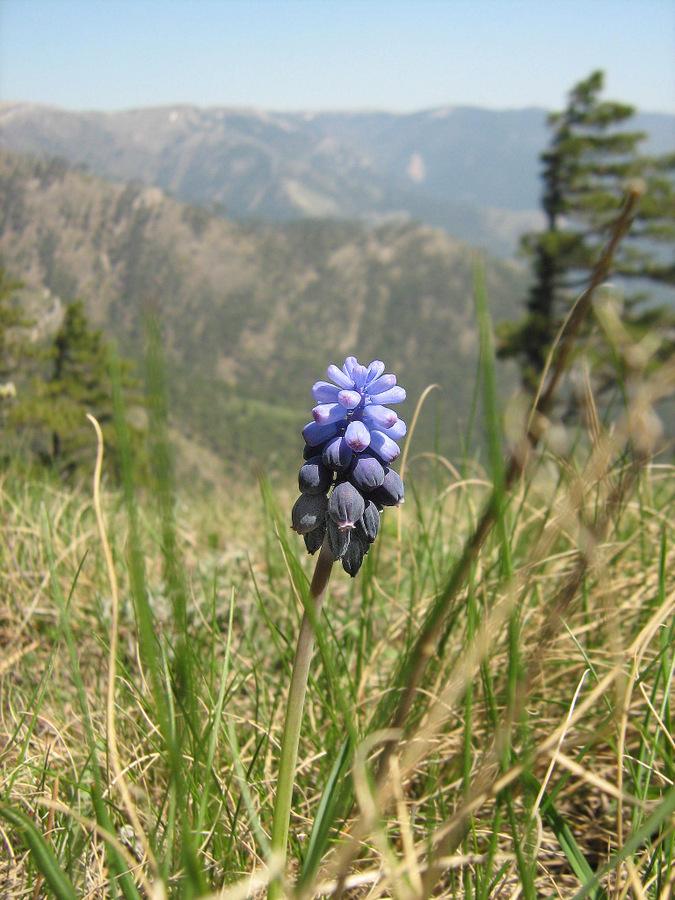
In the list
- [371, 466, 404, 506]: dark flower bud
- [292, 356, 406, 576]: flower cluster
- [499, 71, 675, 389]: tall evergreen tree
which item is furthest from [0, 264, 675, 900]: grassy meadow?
[499, 71, 675, 389]: tall evergreen tree

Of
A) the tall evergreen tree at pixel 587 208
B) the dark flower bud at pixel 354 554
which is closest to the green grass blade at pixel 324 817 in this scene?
the dark flower bud at pixel 354 554

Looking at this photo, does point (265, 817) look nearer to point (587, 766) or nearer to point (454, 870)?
point (454, 870)

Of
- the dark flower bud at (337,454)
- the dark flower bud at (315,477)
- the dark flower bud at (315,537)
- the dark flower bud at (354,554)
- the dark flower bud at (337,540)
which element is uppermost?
the dark flower bud at (337,454)

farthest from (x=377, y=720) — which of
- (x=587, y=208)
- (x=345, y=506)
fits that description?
(x=587, y=208)

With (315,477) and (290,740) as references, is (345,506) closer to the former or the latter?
(315,477)

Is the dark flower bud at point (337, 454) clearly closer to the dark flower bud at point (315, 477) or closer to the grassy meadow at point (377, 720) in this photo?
the dark flower bud at point (315, 477)

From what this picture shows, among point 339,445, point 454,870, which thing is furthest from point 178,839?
point 339,445

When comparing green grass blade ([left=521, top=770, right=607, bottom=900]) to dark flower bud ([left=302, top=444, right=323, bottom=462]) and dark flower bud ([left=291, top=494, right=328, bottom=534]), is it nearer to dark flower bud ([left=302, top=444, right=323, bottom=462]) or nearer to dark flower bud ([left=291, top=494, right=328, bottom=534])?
dark flower bud ([left=291, top=494, right=328, bottom=534])
